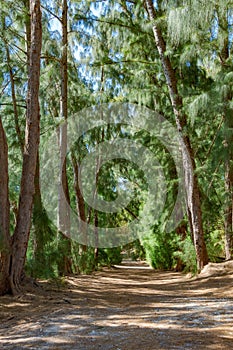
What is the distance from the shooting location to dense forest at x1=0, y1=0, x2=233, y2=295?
6.64 meters

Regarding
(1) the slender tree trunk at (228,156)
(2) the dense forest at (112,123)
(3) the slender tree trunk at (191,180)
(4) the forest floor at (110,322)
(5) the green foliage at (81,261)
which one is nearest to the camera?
(4) the forest floor at (110,322)

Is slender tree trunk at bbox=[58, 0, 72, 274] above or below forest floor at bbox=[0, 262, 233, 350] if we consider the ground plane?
above

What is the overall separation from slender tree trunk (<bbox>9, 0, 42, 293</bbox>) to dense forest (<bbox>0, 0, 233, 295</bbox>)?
0.06ft

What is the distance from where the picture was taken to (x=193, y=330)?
11.0ft

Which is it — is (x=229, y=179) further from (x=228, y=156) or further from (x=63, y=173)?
(x=63, y=173)

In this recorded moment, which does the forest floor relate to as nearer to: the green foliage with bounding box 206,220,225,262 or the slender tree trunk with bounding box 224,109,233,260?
the slender tree trunk with bounding box 224,109,233,260

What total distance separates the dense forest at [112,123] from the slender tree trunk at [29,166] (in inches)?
0.7

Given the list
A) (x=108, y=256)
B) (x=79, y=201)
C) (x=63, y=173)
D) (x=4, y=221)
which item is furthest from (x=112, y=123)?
(x=4, y=221)

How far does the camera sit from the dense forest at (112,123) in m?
6.64

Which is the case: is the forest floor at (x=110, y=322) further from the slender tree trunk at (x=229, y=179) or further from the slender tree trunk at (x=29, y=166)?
the slender tree trunk at (x=229, y=179)

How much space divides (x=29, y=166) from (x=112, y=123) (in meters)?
7.43

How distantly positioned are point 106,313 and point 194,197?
489 centimetres

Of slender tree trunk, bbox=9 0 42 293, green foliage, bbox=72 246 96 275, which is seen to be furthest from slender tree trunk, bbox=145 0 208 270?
green foliage, bbox=72 246 96 275

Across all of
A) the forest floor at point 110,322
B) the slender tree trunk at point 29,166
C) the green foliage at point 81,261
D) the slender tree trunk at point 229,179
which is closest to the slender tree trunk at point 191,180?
the slender tree trunk at point 229,179
